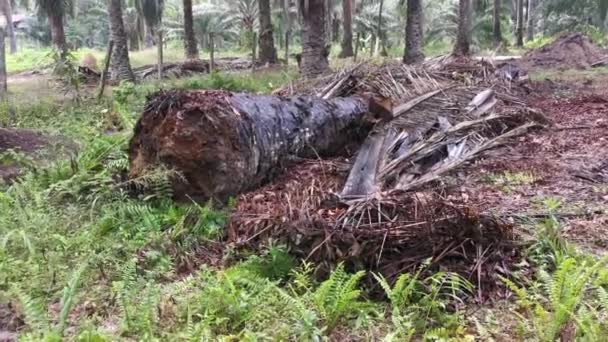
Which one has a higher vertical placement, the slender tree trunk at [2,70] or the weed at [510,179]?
the slender tree trunk at [2,70]

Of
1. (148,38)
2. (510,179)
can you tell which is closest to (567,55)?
(510,179)

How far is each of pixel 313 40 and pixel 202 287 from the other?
34.2 feet

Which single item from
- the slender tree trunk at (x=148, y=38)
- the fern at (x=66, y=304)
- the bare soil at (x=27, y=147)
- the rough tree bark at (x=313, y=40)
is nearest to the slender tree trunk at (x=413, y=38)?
the rough tree bark at (x=313, y=40)

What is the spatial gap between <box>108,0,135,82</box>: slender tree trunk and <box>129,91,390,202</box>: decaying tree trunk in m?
10.8

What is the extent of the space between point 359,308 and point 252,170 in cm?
202

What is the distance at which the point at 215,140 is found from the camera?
4.61 metres

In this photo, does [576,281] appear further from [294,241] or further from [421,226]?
[294,241]

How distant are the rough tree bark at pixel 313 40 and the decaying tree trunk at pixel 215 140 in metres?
7.68

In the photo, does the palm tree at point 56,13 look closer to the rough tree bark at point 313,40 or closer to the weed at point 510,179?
the rough tree bark at point 313,40

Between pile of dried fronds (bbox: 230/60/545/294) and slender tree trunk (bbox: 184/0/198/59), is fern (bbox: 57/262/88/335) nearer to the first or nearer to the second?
pile of dried fronds (bbox: 230/60/545/294)

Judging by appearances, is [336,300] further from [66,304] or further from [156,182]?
[156,182]

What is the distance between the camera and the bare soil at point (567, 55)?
1611 cm

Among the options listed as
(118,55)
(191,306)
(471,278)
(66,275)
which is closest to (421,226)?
(471,278)

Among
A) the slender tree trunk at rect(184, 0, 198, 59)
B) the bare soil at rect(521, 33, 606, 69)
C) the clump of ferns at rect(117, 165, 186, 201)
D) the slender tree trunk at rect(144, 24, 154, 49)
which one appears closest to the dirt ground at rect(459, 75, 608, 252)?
the clump of ferns at rect(117, 165, 186, 201)
